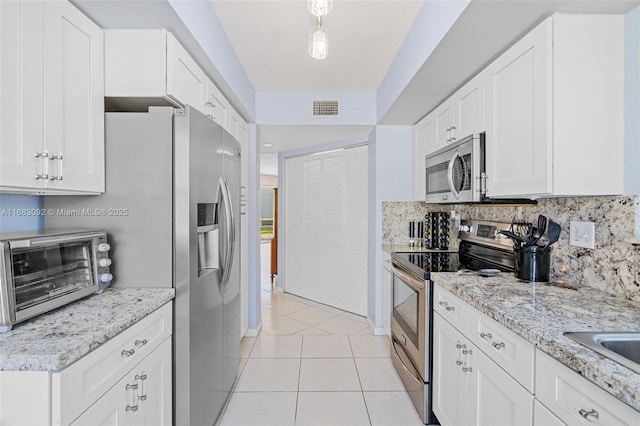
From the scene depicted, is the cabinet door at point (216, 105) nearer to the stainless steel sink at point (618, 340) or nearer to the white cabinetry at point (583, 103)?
the white cabinetry at point (583, 103)

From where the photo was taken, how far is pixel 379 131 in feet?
11.1

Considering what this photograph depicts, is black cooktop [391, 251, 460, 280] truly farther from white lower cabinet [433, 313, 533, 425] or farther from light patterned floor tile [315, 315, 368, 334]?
light patterned floor tile [315, 315, 368, 334]

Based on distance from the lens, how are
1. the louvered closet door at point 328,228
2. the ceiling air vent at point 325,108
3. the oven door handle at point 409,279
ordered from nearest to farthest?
the oven door handle at point 409,279, the ceiling air vent at point 325,108, the louvered closet door at point 328,228

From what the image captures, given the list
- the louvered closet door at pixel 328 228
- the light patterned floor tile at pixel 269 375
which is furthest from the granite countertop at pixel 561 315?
the louvered closet door at pixel 328 228

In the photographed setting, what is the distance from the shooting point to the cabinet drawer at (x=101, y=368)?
2.95ft

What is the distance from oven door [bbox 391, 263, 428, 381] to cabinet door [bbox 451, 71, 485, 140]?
3.32 feet

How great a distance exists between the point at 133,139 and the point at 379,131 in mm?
2389

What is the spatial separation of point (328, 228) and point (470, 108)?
2.63 m

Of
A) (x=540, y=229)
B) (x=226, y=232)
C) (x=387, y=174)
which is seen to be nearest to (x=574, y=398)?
(x=540, y=229)

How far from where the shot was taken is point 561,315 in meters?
1.16

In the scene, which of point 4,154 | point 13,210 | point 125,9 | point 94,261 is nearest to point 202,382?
point 94,261

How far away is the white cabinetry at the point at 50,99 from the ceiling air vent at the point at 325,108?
6.71 ft

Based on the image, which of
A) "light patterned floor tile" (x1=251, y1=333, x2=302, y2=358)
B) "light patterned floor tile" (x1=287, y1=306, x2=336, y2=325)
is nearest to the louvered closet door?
"light patterned floor tile" (x1=287, y1=306, x2=336, y2=325)

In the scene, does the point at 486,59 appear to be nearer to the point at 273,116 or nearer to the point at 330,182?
the point at 273,116
